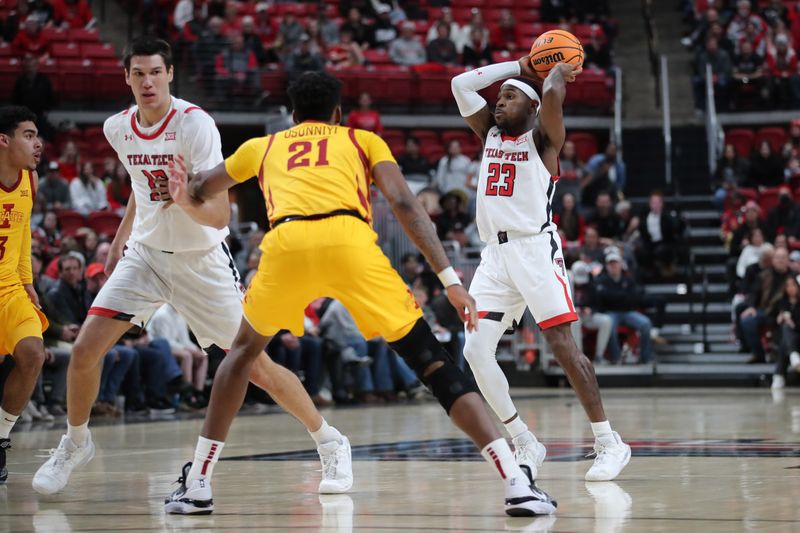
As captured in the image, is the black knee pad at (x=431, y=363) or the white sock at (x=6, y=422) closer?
the black knee pad at (x=431, y=363)

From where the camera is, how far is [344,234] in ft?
17.7

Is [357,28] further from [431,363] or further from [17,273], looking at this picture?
[431,363]

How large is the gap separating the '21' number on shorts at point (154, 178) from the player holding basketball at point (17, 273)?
1157 mm

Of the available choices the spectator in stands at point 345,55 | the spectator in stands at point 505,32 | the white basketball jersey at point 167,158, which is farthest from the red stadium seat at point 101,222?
the white basketball jersey at point 167,158

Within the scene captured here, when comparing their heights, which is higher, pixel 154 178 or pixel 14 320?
pixel 154 178

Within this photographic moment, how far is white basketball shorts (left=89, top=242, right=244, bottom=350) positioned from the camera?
6637 millimetres

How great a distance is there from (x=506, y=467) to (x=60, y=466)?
2.53 meters

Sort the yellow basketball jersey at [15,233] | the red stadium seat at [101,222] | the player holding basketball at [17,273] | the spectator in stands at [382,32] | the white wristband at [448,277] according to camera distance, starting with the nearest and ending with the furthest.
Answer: the white wristband at [448,277] < the player holding basketball at [17,273] < the yellow basketball jersey at [15,233] < the red stadium seat at [101,222] < the spectator in stands at [382,32]

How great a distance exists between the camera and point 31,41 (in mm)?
20844

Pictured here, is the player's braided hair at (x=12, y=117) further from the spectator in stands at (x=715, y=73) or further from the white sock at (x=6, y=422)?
the spectator in stands at (x=715, y=73)

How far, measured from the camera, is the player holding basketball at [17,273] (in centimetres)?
720

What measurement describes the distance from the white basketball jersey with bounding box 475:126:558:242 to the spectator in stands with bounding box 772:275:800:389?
34.1 ft

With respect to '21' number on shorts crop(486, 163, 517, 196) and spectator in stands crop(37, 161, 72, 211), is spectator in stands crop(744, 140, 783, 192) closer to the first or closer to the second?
spectator in stands crop(37, 161, 72, 211)

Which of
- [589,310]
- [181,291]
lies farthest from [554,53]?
[589,310]
